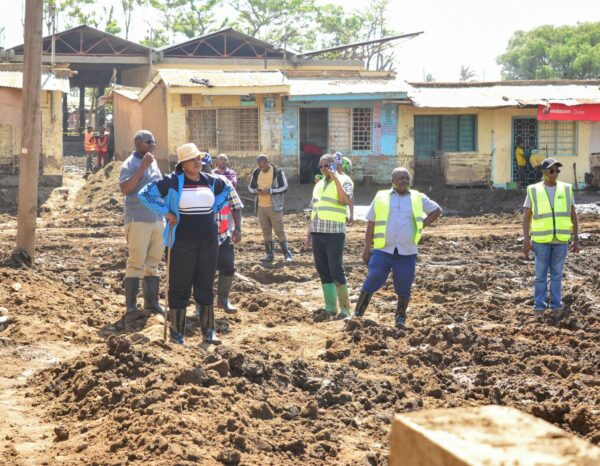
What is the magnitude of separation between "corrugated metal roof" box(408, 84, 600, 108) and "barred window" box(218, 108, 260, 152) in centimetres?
449

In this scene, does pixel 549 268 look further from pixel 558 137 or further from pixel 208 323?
pixel 558 137

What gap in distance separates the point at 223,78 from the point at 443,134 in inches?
258

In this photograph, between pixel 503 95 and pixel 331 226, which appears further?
pixel 503 95

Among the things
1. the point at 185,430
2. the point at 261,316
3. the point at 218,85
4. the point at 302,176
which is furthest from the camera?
the point at 302,176

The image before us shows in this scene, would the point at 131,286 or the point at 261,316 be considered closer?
the point at 131,286

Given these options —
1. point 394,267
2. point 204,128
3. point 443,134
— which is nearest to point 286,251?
point 394,267

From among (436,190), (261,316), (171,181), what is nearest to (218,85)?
(436,190)

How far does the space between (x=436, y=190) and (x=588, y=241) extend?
881 cm

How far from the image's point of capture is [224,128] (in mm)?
26109

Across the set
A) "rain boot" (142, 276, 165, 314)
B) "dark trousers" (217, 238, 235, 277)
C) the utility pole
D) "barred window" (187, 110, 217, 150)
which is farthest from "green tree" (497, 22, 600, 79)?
"rain boot" (142, 276, 165, 314)

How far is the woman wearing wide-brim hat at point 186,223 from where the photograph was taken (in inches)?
311

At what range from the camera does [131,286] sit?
956 cm

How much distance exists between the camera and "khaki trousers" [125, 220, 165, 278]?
937cm

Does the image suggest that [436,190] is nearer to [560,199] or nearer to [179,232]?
[560,199]
